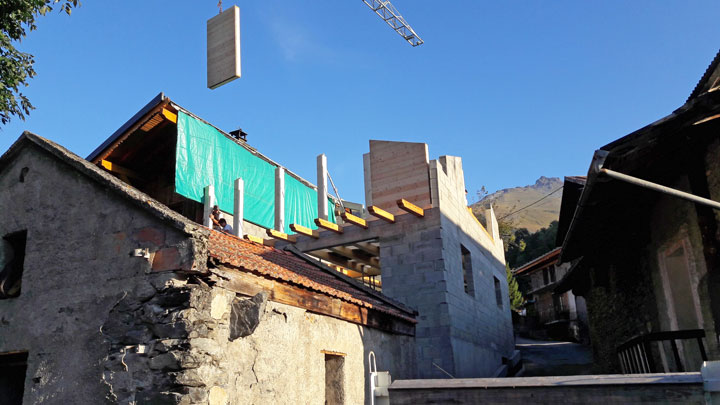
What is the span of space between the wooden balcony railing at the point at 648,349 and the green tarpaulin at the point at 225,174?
495 inches

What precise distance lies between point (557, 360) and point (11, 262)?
66.2 ft

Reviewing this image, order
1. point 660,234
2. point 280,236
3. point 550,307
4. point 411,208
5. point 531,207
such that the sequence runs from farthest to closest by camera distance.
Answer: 1. point 531,207
2. point 550,307
3. point 280,236
4. point 411,208
5. point 660,234

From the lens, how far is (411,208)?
43.5ft

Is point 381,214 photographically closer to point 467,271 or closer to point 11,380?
point 467,271

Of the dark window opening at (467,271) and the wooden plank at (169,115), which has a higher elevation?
the wooden plank at (169,115)

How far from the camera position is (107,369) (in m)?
5.82

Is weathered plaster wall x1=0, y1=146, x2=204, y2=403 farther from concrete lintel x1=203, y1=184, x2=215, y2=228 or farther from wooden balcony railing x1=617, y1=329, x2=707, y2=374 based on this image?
concrete lintel x1=203, y1=184, x2=215, y2=228

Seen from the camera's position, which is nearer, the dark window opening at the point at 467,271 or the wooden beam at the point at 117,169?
the dark window opening at the point at 467,271

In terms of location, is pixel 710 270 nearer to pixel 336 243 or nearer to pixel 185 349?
pixel 185 349

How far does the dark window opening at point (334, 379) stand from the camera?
804cm

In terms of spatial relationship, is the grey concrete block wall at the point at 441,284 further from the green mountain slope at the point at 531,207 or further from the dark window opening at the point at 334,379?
the green mountain slope at the point at 531,207

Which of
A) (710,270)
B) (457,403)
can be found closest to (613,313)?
(710,270)

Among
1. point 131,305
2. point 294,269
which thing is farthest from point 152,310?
point 294,269

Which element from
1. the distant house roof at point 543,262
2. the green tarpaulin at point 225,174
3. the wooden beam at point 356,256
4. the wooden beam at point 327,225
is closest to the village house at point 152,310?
the wooden beam at point 327,225
